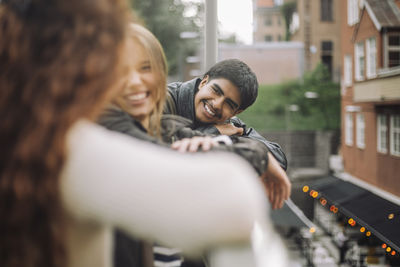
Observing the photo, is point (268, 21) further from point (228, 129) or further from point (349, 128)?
point (228, 129)

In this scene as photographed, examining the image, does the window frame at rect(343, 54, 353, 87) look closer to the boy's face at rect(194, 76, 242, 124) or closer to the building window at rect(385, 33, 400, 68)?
the building window at rect(385, 33, 400, 68)

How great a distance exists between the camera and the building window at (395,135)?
5451 millimetres

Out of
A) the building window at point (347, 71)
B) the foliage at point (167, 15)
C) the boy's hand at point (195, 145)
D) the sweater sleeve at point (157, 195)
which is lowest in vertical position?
the sweater sleeve at point (157, 195)

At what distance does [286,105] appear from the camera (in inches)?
508

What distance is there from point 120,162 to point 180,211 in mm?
65

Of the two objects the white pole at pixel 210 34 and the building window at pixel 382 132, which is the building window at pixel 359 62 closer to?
the building window at pixel 382 132

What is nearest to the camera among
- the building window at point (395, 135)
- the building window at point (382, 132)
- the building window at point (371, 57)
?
the building window at point (395, 135)

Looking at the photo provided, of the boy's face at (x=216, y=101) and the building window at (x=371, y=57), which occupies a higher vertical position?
the building window at (x=371, y=57)

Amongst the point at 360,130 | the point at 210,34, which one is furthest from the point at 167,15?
the point at 360,130

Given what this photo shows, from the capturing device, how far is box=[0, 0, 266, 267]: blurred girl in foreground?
354mm

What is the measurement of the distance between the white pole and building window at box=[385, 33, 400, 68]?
210 inches

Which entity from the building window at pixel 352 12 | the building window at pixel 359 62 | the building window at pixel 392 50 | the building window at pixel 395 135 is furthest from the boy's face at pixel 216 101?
the building window at pixel 352 12

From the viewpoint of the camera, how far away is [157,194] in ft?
1.16

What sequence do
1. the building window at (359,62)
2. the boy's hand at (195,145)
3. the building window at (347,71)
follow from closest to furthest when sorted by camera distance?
the boy's hand at (195,145)
the building window at (359,62)
the building window at (347,71)
